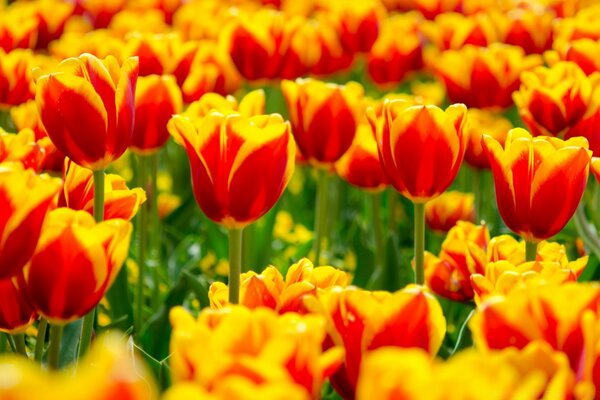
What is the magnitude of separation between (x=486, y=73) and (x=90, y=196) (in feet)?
3.40

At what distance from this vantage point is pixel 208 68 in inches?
83.0

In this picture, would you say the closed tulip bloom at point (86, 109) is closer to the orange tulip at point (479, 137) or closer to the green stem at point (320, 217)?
the green stem at point (320, 217)

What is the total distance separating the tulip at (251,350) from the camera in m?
0.66

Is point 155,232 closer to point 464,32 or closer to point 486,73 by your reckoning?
point 486,73

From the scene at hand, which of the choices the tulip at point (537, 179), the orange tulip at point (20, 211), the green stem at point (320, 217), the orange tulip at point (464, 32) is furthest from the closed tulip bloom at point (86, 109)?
the orange tulip at point (464, 32)

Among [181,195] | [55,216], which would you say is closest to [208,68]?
[181,195]

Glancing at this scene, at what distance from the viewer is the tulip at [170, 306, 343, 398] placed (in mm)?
662

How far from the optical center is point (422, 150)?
4.32 feet

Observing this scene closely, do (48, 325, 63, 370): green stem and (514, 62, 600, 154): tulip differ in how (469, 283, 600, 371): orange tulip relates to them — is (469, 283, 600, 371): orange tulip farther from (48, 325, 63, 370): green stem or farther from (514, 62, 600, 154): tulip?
(514, 62, 600, 154): tulip

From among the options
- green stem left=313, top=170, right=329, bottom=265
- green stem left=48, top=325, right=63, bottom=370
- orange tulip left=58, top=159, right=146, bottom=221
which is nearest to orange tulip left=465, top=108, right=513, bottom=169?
green stem left=313, top=170, right=329, bottom=265

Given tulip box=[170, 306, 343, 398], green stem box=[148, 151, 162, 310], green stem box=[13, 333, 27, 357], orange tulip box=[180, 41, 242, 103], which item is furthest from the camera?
orange tulip box=[180, 41, 242, 103]

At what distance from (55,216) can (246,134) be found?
10.4 inches

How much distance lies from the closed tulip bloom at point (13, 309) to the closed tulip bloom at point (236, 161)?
23 centimetres

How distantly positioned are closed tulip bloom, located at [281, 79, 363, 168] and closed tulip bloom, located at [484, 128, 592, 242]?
1.64 feet
